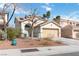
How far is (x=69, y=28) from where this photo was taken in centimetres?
486

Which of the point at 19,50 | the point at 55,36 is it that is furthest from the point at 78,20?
the point at 19,50

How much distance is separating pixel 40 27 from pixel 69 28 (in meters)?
0.56

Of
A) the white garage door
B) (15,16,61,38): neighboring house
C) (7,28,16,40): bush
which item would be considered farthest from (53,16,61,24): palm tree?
(7,28,16,40): bush

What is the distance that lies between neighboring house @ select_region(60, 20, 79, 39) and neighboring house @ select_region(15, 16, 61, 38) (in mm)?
90

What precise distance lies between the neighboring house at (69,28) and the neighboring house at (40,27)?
90 millimetres

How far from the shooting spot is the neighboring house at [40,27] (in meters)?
4.80

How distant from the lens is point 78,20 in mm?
4750

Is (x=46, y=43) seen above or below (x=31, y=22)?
below

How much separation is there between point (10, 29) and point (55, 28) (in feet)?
2.80

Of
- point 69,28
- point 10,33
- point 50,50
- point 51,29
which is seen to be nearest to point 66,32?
point 69,28

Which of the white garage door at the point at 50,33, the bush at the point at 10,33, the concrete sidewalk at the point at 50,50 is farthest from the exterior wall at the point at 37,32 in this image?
the bush at the point at 10,33

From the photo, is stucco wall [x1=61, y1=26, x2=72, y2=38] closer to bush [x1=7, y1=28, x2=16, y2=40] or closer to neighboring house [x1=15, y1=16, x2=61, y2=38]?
neighboring house [x1=15, y1=16, x2=61, y2=38]

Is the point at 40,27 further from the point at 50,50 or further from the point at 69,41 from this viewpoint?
the point at 69,41

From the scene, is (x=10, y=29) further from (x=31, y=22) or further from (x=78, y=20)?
(x=78, y=20)
